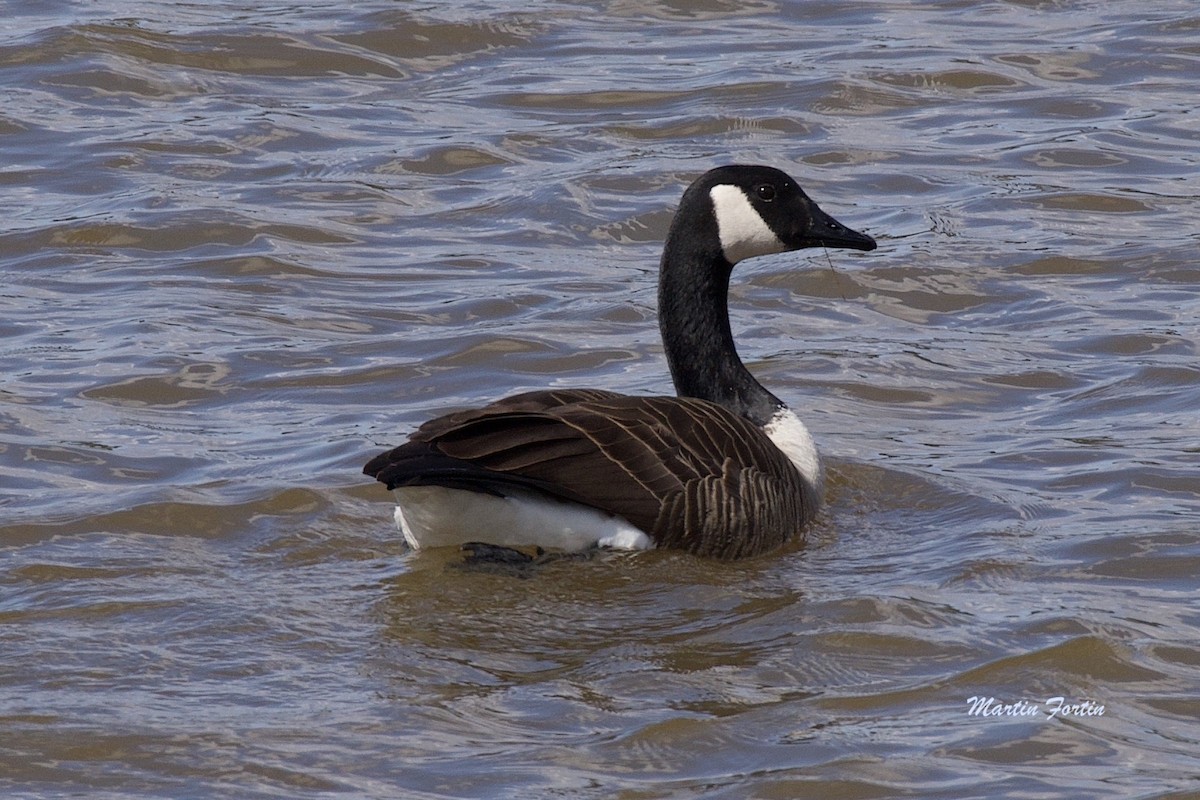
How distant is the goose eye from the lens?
822 cm

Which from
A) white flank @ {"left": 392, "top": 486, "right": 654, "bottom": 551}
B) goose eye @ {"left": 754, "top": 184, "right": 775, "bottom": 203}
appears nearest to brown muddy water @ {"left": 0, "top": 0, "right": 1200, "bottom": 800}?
white flank @ {"left": 392, "top": 486, "right": 654, "bottom": 551}

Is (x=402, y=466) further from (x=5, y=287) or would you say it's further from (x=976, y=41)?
(x=976, y=41)

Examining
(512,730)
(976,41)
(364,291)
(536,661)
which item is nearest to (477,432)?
(536,661)

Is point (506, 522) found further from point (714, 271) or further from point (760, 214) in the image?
point (760, 214)

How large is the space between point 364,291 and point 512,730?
523 cm

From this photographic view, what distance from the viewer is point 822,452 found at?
28.5 feet

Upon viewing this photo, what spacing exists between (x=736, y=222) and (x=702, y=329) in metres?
0.49

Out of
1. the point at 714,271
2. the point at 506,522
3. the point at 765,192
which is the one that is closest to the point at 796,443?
the point at 714,271

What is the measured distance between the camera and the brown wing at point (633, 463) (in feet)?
21.8

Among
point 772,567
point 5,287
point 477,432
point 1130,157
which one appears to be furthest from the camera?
point 1130,157

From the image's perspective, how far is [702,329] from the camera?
8.22 metres

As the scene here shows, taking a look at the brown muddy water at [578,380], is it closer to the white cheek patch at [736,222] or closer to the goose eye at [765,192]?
the white cheek patch at [736,222]

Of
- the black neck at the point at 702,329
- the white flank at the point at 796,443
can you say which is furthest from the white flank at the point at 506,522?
the black neck at the point at 702,329

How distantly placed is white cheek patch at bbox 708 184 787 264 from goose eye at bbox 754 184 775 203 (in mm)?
57
